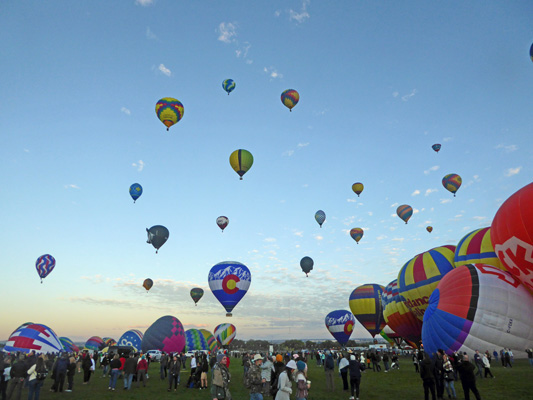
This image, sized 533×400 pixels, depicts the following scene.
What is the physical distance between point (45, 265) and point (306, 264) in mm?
33125

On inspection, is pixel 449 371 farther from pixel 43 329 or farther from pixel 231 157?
pixel 43 329

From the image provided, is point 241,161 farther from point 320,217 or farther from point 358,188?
point 358,188

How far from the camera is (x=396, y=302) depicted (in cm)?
3697

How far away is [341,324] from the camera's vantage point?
49969 millimetres

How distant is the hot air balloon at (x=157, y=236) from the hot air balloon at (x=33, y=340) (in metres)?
12.5

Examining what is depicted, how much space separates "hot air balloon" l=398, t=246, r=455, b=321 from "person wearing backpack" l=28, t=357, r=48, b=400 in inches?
1061

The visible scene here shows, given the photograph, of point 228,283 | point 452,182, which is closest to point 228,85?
point 228,283

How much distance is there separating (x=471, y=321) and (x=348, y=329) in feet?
104

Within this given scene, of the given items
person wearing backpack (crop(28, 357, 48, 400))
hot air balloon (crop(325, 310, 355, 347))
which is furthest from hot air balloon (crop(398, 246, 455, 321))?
person wearing backpack (crop(28, 357, 48, 400))

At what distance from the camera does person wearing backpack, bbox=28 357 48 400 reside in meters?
11.8

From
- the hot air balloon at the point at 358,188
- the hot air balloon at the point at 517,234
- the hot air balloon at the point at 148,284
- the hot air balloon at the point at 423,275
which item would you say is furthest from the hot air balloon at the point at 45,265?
the hot air balloon at the point at 517,234

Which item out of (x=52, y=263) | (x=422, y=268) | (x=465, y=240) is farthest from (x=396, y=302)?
(x=52, y=263)

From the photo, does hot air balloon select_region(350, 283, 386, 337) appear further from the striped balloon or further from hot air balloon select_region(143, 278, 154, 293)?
hot air balloon select_region(143, 278, 154, 293)

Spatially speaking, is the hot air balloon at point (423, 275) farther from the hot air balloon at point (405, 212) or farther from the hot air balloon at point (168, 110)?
the hot air balloon at point (168, 110)
